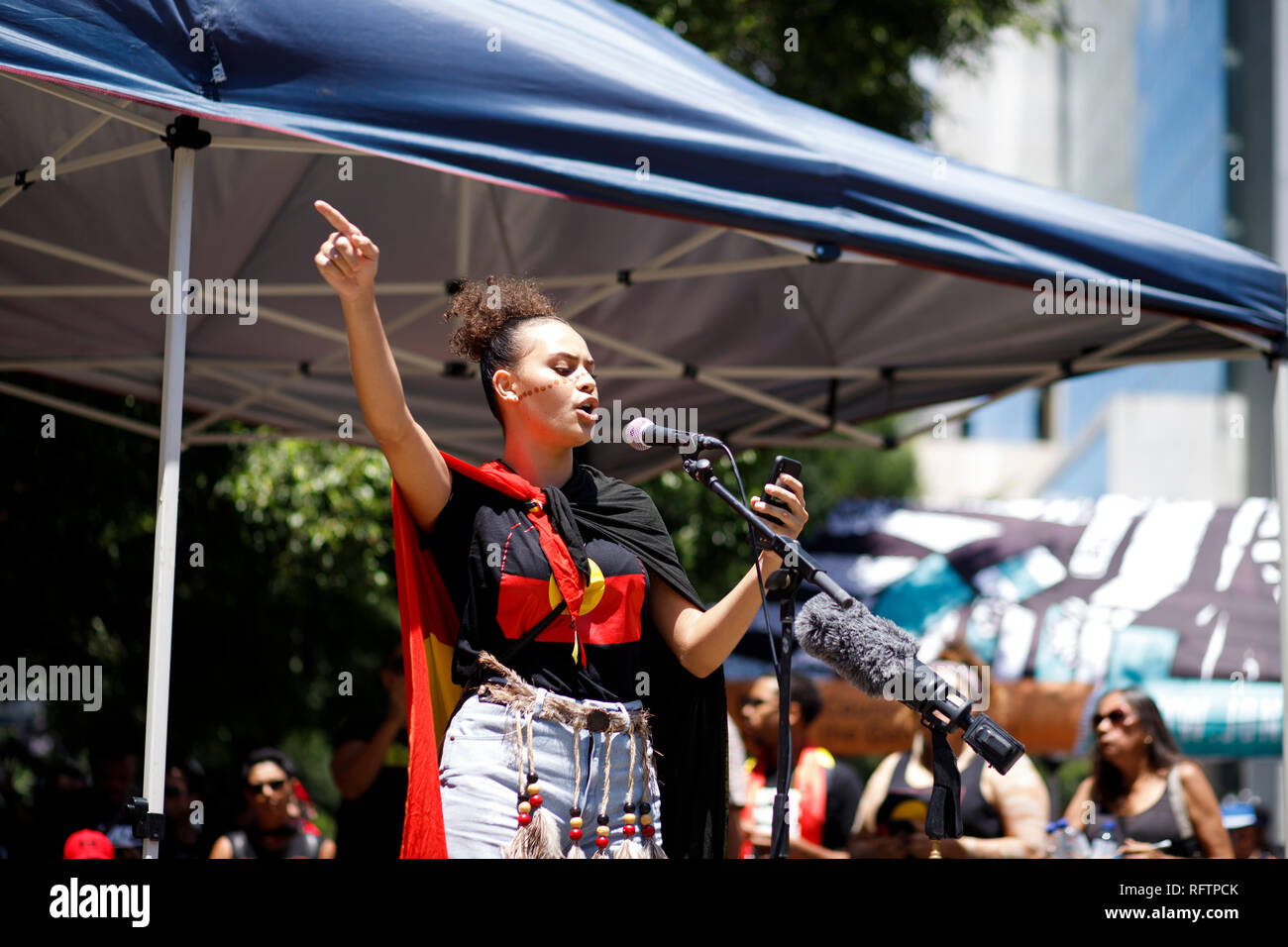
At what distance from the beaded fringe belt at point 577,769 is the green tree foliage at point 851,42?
8220mm

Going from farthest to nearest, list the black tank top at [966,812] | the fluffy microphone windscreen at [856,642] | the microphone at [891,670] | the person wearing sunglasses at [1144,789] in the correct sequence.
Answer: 1. the person wearing sunglasses at [1144,789]
2. the black tank top at [966,812]
3. the fluffy microphone windscreen at [856,642]
4. the microphone at [891,670]

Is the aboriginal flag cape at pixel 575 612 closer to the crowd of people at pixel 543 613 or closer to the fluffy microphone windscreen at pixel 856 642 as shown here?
the crowd of people at pixel 543 613

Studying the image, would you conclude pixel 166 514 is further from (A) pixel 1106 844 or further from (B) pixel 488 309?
(A) pixel 1106 844

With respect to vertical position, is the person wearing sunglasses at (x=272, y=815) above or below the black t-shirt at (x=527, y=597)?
below

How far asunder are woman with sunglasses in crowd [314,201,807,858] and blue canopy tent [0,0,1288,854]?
0.56m

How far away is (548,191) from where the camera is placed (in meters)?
3.54

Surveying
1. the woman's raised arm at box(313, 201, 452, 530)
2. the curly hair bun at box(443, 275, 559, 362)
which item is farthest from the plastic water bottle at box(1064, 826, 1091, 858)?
the woman's raised arm at box(313, 201, 452, 530)

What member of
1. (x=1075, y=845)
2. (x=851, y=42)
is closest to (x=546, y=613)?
(x=1075, y=845)

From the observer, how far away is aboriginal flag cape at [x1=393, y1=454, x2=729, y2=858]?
3.10 m

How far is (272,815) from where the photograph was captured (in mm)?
6488

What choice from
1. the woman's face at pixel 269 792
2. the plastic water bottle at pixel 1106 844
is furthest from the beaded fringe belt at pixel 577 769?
the woman's face at pixel 269 792

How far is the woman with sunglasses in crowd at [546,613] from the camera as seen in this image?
299 centimetres
